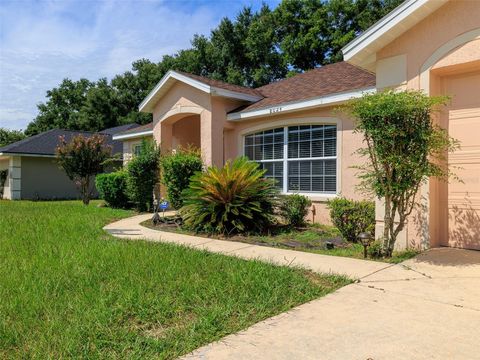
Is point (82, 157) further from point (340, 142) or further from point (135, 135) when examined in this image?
point (340, 142)

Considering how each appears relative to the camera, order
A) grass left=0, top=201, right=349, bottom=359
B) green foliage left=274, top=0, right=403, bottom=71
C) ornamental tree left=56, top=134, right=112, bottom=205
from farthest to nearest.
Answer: green foliage left=274, top=0, right=403, bottom=71 → ornamental tree left=56, top=134, right=112, bottom=205 → grass left=0, top=201, right=349, bottom=359

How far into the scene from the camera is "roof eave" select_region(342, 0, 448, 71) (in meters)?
6.45

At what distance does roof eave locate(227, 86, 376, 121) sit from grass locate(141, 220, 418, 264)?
318 cm

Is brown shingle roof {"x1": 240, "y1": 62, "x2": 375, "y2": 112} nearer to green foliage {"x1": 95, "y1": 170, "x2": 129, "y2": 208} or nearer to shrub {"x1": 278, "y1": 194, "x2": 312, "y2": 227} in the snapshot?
shrub {"x1": 278, "y1": 194, "x2": 312, "y2": 227}

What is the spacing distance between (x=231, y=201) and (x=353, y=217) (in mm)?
2736

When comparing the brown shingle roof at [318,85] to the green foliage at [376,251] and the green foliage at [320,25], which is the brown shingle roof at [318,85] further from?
the green foliage at [320,25]

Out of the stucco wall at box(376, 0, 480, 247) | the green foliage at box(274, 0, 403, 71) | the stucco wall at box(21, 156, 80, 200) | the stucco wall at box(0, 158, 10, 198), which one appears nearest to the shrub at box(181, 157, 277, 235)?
the stucco wall at box(376, 0, 480, 247)

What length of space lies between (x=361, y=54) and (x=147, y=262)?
5539 millimetres

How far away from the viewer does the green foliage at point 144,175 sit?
13.2 m

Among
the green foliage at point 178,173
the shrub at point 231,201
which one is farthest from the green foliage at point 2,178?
the shrub at point 231,201

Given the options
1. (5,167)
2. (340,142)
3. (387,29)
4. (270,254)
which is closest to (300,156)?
(340,142)

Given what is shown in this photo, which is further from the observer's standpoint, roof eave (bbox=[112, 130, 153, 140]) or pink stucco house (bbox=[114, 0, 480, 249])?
Result: roof eave (bbox=[112, 130, 153, 140])

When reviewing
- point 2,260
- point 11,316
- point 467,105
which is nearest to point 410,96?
point 467,105

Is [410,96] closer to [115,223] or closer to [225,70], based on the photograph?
[115,223]
